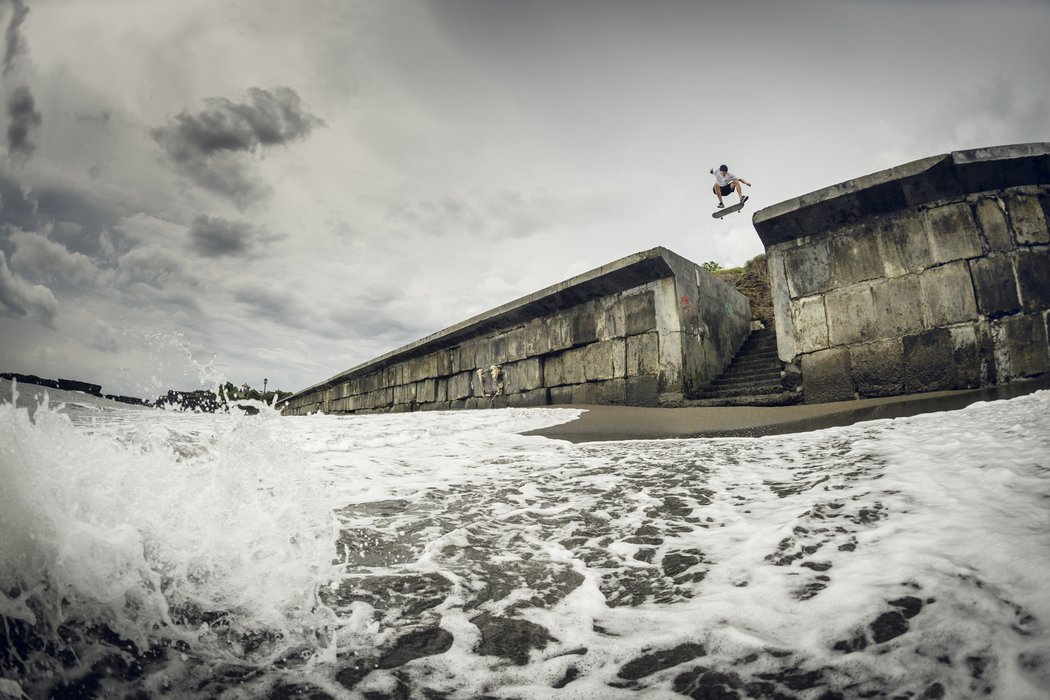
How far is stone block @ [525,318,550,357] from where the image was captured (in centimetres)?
746

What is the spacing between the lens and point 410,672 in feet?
4.00

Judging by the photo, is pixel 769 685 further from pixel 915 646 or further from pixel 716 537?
pixel 716 537

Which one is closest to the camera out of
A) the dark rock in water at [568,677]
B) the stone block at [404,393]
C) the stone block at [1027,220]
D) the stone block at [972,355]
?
the dark rock in water at [568,677]

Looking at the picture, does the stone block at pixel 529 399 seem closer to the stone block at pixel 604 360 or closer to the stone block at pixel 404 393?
the stone block at pixel 604 360

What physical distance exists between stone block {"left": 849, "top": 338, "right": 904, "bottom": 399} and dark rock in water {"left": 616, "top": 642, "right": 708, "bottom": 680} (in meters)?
4.52

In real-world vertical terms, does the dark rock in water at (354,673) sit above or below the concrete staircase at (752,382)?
below

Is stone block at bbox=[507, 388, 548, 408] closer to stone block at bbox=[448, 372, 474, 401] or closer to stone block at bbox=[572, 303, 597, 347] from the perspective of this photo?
stone block at bbox=[572, 303, 597, 347]

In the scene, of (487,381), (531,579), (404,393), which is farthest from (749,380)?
(404,393)

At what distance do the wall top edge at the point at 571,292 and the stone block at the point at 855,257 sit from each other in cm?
169

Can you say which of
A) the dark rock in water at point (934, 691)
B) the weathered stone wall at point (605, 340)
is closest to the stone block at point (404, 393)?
the weathered stone wall at point (605, 340)

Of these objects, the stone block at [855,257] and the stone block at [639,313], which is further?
the stone block at [639,313]

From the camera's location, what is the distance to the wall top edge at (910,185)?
14.1 ft

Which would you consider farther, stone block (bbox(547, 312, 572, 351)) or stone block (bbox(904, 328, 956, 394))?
stone block (bbox(547, 312, 572, 351))

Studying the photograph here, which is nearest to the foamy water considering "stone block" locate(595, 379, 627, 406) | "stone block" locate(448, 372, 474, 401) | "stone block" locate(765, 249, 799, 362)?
"stone block" locate(765, 249, 799, 362)
